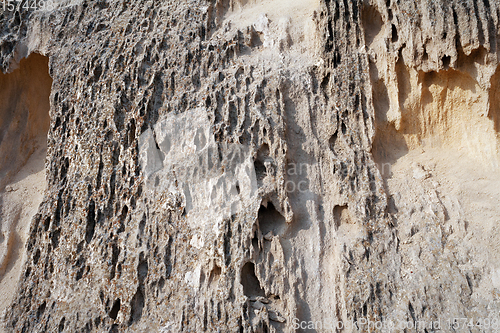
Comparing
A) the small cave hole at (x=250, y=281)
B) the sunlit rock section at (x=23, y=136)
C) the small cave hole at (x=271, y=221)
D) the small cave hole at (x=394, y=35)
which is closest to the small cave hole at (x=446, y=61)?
the small cave hole at (x=394, y=35)

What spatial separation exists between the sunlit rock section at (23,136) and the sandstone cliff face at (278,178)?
4.81ft

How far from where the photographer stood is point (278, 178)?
6.65m

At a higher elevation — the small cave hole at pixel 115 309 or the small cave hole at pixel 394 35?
the small cave hole at pixel 394 35

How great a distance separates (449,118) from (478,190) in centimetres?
135

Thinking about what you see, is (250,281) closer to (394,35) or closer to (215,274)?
(215,274)

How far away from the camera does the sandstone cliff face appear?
6.08 metres

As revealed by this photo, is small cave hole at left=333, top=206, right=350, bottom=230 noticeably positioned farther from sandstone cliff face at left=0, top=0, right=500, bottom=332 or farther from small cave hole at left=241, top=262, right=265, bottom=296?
small cave hole at left=241, top=262, right=265, bottom=296

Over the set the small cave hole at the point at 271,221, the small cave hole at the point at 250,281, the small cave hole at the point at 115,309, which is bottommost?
the small cave hole at the point at 115,309

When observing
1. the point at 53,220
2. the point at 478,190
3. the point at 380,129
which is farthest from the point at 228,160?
the point at 478,190

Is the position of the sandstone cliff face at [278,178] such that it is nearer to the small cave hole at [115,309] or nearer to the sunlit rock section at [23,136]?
the small cave hole at [115,309]

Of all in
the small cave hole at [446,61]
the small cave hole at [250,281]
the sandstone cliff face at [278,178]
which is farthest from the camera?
the small cave hole at [446,61]

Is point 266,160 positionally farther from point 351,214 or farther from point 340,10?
point 340,10

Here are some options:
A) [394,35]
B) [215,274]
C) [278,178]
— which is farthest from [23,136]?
[394,35]

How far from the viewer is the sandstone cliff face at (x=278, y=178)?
6.08 metres
